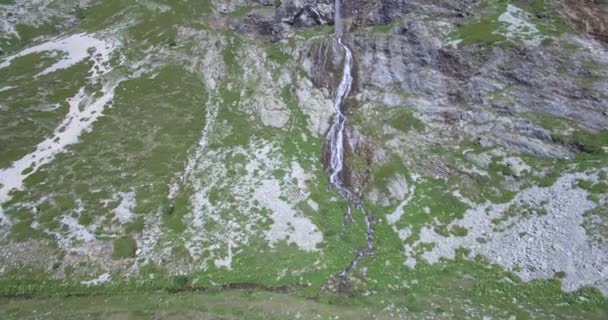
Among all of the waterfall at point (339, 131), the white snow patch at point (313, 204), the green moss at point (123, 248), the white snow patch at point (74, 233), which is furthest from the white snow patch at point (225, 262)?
the waterfall at point (339, 131)

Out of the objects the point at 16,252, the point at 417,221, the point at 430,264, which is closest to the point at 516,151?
the point at 417,221

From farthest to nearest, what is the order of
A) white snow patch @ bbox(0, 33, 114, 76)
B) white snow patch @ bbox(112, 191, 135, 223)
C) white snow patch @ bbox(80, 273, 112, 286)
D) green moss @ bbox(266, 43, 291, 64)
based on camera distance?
white snow patch @ bbox(0, 33, 114, 76)
green moss @ bbox(266, 43, 291, 64)
white snow patch @ bbox(112, 191, 135, 223)
white snow patch @ bbox(80, 273, 112, 286)

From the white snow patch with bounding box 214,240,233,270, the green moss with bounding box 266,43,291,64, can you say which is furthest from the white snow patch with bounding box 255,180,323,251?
the green moss with bounding box 266,43,291,64

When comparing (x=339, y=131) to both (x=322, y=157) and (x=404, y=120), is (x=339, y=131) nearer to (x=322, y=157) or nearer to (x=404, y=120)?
(x=322, y=157)

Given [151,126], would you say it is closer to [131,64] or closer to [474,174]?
[131,64]

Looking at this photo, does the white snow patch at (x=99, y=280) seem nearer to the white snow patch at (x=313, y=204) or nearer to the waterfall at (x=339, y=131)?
the white snow patch at (x=313, y=204)

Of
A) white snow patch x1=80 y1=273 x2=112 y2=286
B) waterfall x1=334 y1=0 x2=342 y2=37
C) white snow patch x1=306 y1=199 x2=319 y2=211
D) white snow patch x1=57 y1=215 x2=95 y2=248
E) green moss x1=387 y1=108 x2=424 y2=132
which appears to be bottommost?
white snow patch x1=306 y1=199 x2=319 y2=211

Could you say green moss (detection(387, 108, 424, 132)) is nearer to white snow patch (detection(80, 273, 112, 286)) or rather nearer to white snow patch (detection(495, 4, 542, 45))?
white snow patch (detection(495, 4, 542, 45))
